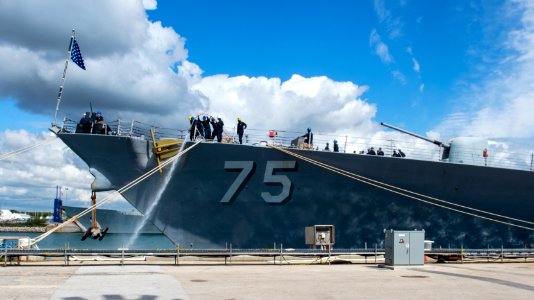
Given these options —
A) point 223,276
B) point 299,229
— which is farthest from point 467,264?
point 223,276

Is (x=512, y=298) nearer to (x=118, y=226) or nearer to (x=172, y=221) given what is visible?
(x=172, y=221)

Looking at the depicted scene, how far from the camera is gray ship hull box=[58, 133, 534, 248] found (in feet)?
53.6

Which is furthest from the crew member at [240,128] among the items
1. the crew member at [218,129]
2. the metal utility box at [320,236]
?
the metal utility box at [320,236]

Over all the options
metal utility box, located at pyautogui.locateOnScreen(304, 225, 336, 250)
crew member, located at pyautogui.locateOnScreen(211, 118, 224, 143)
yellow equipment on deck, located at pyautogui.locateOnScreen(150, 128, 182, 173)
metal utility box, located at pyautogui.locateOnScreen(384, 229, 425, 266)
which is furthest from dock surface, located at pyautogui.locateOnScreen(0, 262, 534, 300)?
crew member, located at pyautogui.locateOnScreen(211, 118, 224, 143)

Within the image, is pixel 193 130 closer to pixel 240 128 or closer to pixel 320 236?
pixel 240 128

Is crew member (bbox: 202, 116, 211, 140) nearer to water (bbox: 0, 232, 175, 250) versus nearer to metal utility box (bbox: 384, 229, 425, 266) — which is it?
water (bbox: 0, 232, 175, 250)

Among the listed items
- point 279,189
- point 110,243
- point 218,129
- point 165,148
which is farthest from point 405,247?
point 110,243

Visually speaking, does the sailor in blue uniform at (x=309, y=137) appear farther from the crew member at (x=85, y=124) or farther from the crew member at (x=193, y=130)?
the crew member at (x=85, y=124)

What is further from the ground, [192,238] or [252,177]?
[252,177]

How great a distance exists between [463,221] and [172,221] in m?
9.31

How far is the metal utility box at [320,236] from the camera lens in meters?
15.8

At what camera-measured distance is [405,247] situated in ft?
47.7

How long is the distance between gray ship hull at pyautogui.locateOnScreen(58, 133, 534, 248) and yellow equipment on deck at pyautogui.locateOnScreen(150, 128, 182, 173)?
12.1 inches

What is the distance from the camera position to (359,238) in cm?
1678
